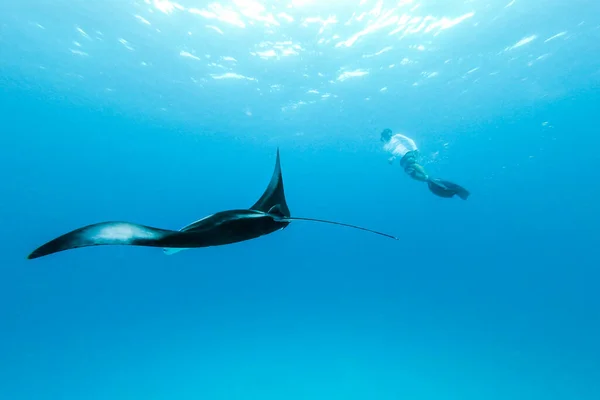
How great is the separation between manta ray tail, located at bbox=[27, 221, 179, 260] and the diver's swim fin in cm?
980

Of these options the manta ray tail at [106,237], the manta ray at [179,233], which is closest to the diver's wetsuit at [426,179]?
the manta ray at [179,233]

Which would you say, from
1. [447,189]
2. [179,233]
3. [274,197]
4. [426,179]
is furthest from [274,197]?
[426,179]

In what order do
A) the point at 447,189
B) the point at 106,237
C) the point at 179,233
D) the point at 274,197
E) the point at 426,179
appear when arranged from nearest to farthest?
the point at 106,237
the point at 179,233
the point at 274,197
the point at 447,189
the point at 426,179

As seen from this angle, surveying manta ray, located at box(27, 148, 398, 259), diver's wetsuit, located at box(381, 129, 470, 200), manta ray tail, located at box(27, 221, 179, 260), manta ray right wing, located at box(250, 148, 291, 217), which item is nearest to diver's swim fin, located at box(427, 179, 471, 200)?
diver's wetsuit, located at box(381, 129, 470, 200)

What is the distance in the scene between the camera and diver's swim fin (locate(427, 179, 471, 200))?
10.0 meters

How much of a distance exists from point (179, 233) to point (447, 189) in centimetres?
977

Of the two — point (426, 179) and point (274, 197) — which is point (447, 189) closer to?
point (426, 179)

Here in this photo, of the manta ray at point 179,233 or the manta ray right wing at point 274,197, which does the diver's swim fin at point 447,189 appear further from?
the manta ray at point 179,233

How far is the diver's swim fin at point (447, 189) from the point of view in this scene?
394 inches

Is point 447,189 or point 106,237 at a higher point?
point 447,189

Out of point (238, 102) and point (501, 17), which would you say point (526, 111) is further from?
point (238, 102)

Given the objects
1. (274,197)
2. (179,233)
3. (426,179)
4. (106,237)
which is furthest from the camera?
(426,179)

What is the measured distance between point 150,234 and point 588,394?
3371cm

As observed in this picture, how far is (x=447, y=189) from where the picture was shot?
10.0m
